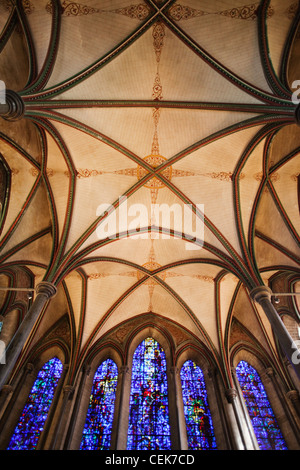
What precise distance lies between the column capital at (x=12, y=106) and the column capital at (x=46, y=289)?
5054 mm

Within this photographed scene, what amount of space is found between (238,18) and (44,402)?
1472cm

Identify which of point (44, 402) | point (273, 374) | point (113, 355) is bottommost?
point (44, 402)

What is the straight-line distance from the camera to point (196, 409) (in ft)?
37.7

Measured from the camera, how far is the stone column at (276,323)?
7457 mm

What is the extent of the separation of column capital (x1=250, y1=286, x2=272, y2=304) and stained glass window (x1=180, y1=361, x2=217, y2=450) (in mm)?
4998

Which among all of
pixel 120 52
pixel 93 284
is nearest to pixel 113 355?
pixel 93 284

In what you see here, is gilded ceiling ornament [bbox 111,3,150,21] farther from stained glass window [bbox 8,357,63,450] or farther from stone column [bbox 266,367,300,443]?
stone column [bbox 266,367,300,443]

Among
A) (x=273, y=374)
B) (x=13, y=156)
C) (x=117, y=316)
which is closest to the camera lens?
(x=13, y=156)

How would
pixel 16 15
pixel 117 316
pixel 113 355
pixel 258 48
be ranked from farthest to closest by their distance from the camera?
pixel 117 316 < pixel 113 355 < pixel 258 48 < pixel 16 15

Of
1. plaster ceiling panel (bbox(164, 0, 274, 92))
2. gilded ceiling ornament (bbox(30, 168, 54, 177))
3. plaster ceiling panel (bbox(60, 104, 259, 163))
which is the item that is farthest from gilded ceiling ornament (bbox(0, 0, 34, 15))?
gilded ceiling ornament (bbox(30, 168, 54, 177))

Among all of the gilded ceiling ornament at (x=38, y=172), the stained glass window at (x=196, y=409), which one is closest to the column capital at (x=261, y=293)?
the stained glass window at (x=196, y=409)

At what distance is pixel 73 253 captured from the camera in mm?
11859

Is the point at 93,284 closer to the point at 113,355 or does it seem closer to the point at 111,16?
the point at 113,355

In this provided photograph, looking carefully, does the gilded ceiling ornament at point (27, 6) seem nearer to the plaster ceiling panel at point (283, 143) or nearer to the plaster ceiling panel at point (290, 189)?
the plaster ceiling panel at point (283, 143)
